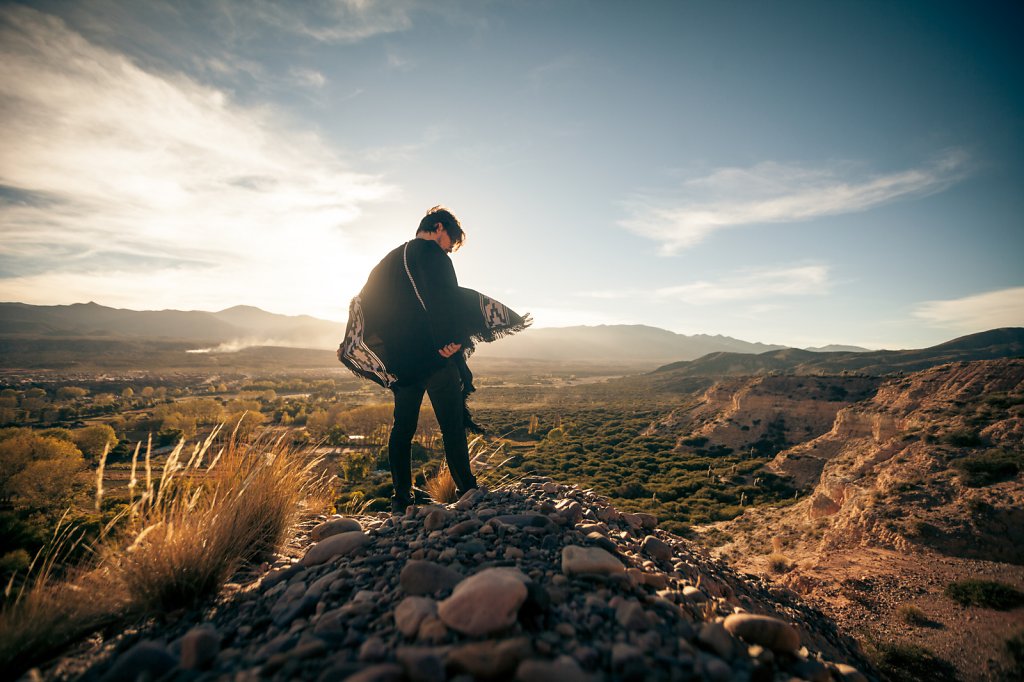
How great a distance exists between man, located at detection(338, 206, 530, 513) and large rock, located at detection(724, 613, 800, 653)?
2374mm

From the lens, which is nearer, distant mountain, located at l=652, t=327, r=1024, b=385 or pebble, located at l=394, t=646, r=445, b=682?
pebble, located at l=394, t=646, r=445, b=682

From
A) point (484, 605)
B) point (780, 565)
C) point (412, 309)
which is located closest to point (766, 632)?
point (484, 605)

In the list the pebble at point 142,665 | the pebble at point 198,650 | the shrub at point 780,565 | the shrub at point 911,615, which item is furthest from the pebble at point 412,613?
the shrub at point 780,565

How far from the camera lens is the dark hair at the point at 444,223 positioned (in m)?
3.50

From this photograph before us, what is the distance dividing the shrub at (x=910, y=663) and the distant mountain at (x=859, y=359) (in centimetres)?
6349

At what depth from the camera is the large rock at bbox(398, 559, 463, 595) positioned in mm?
1778

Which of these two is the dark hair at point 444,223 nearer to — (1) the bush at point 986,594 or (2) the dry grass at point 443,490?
(2) the dry grass at point 443,490

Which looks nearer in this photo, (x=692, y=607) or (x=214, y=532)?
(x=692, y=607)

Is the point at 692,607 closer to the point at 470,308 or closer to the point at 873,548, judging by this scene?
the point at 470,308

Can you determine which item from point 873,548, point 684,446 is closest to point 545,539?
point 873,548

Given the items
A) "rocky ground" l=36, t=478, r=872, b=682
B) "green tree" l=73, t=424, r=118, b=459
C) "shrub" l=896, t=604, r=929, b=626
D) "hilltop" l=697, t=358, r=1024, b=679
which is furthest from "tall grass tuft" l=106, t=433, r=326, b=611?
"green tree" l=73, t=424, r=118, b=459

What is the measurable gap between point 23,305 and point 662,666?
290 meters

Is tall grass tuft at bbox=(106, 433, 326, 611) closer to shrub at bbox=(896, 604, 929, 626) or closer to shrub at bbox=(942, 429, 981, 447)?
shrub at bbox=(896, 604, 929, 626)

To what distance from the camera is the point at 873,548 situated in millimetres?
7527
